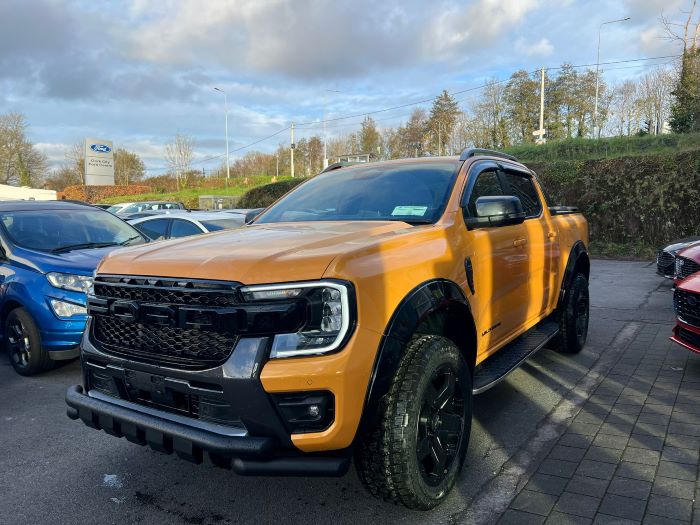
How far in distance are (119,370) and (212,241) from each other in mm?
828

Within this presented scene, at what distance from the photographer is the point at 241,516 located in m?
2.68

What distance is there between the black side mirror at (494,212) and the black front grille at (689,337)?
222cm

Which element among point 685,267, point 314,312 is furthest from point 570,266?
point 314,312

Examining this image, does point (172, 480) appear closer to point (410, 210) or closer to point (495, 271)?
point (410, 210)

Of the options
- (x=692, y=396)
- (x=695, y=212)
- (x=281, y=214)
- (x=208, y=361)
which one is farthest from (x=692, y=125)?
(x=208, y=361)

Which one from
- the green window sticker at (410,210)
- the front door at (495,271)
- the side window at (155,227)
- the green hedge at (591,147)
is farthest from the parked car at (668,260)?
the green hedge at (591,147)

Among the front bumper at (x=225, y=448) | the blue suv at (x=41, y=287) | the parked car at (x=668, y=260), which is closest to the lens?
the front bumper at (x=225, y=448)

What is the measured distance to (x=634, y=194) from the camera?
47.5 feet

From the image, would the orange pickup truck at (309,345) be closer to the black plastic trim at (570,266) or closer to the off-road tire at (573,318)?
the black plastic trim at (570,266)

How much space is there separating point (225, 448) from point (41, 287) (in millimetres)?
3618

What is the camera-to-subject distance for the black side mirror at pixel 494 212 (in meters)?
3.20

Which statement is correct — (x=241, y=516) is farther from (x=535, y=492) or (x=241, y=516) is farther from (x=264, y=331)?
(x=535, y=492)

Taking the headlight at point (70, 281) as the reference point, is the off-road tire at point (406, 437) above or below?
below

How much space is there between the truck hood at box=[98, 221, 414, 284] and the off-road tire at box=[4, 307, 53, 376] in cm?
265
